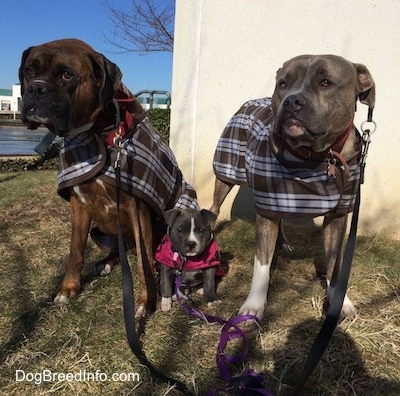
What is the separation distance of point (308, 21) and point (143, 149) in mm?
3017

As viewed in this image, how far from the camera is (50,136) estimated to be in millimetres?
3291

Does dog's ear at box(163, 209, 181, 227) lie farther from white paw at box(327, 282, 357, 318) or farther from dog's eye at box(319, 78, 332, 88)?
dog's eye at box(319, 78, 332, 88)

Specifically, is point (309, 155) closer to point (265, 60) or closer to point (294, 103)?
point (294, 103)

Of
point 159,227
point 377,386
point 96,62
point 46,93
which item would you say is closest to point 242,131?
point 159,227

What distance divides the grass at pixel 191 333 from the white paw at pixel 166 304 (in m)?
0.05

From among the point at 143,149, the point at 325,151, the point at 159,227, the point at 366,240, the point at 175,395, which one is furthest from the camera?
the point at 366,240

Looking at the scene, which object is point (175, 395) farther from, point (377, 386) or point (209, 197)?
point (209, 197)

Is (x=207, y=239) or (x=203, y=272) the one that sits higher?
(x=207, y=239)

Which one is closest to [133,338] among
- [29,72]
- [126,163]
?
[126,163]

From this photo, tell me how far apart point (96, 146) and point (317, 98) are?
4.62 feet

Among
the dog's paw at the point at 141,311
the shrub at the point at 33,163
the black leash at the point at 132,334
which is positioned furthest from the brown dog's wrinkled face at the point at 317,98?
the shrub at the point at 33,163

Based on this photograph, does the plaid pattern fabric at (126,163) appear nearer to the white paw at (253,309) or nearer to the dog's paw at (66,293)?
the dog's paw at (66,293)

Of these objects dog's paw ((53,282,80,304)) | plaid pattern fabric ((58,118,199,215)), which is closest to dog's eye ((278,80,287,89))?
plaid pattern fabric ((58,118,199,215))

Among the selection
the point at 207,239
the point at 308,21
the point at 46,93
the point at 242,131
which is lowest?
the point at 207,239
